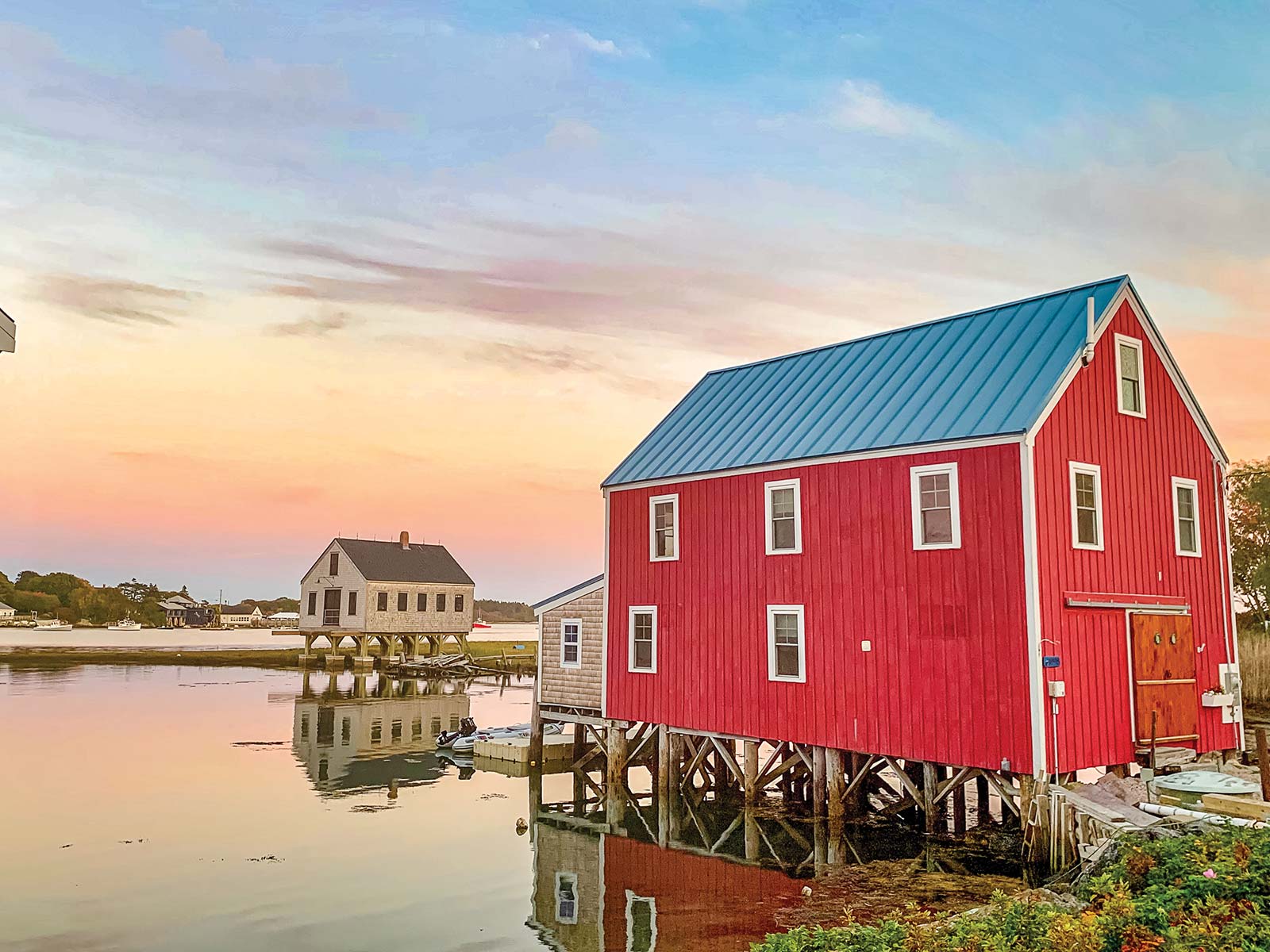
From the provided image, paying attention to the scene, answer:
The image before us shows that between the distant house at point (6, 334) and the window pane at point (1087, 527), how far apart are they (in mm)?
17596

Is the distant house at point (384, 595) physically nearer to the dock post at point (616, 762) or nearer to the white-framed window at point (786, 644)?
the dock post at point (616, 762)

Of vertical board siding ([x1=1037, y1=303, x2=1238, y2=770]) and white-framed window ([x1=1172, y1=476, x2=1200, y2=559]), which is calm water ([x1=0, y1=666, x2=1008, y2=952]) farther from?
white-framed window ([x1=1172, y1=476, x2=1200, y2=559])

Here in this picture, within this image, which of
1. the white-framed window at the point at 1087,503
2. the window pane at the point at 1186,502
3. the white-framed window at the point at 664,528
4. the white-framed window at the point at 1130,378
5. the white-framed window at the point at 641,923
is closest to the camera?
the white-framed window at the point at 641,923

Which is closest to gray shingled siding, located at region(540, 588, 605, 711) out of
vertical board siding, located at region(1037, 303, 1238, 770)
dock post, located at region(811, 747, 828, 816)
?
dock post, located at region(811, 747, 828, 816)

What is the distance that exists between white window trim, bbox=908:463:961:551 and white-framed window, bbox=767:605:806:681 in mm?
3556

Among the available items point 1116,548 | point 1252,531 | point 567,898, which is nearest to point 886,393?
point 1116,548

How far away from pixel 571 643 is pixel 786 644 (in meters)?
8.84

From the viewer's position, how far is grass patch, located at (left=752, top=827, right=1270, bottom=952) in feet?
29.4

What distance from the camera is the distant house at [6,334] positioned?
399 inches

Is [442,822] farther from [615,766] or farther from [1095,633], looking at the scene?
[1095,633]

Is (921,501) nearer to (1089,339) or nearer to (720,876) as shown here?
(1089,339)

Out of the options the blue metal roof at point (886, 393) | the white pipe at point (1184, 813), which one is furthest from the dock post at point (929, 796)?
the blue metal roof at point (886, 393)

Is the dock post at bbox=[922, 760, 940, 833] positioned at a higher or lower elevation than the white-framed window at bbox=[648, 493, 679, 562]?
lower

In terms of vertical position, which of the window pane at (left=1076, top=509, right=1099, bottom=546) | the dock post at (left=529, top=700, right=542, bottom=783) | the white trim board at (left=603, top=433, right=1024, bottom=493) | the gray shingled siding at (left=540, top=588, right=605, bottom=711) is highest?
the white trim board at (left=603, top=433, right=1024, bottom=493)
